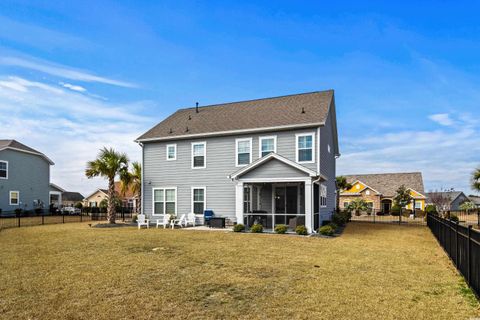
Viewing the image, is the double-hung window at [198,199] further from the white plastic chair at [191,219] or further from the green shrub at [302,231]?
the green shrub at [302,231]

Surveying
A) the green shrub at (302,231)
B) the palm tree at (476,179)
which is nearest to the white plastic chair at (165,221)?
the green shrub at (302,231)

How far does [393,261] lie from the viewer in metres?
9.98

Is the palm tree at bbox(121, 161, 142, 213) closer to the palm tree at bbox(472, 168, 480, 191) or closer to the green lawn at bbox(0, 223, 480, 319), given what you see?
the green lawn at bbox(0, 223, 480, 319)

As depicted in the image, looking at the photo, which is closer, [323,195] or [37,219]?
[323,195]

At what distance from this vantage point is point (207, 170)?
21578mm

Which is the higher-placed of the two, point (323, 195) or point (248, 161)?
point (248, 161)

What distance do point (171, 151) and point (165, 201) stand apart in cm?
331

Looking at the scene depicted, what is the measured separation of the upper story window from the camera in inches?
898

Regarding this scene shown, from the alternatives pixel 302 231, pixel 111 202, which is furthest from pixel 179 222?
pixel 302 231

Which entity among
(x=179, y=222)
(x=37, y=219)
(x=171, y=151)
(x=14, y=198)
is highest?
(x=171, y=151)

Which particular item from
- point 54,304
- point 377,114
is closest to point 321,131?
point 377,114

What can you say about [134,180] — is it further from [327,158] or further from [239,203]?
[327,158]

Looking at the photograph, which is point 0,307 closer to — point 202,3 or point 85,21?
point 85,21

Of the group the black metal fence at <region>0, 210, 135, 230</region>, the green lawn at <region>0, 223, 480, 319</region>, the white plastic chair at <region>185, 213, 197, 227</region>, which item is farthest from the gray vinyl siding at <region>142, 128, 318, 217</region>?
the green lawn at <region>0, 223, 480, 319</region>
